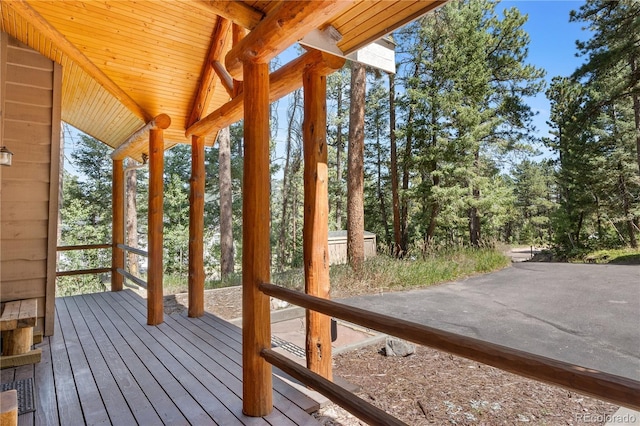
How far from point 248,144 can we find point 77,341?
2.99m

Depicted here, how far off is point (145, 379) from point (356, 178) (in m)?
6.04

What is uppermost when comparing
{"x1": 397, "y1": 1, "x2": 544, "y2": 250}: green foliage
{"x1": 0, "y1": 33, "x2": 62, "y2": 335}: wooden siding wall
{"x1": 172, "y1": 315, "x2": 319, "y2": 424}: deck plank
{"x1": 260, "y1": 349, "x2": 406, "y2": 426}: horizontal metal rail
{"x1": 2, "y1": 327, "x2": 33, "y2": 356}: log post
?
{"x1": 397, "y1": 1, "x2": 544, "y2": 250}: green foliage

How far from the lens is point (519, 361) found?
3.34 ft

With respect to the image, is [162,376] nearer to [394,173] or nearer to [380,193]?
[394,173]

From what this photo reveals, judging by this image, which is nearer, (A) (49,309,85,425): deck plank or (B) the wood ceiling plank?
(B) the wood ceiling plank

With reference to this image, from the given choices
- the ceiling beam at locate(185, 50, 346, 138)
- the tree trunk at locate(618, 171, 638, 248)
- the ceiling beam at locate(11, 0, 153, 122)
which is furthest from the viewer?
→ the tree trunk at locate(618, 171, 638, 248)

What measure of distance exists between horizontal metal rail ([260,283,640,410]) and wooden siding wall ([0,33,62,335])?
358 cm

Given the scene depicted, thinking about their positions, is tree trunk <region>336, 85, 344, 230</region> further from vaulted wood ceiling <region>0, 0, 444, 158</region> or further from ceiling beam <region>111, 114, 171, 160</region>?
vaulted wood ceiling <region>0, 0, 444, 158</region>

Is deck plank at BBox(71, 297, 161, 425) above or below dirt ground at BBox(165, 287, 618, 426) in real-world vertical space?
above

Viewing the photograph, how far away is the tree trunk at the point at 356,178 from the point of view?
7750 millimetres

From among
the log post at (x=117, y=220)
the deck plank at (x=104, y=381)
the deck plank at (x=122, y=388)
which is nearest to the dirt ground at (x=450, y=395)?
the deck plank at (x=122, y=388)

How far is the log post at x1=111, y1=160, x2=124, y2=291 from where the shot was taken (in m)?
6.03

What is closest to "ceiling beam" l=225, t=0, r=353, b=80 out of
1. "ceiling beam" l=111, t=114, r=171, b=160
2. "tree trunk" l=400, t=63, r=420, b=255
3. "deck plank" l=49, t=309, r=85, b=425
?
"ceiling beam" l=111, t=114, r=171, b=160

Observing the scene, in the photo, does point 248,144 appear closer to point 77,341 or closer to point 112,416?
point 112,416
